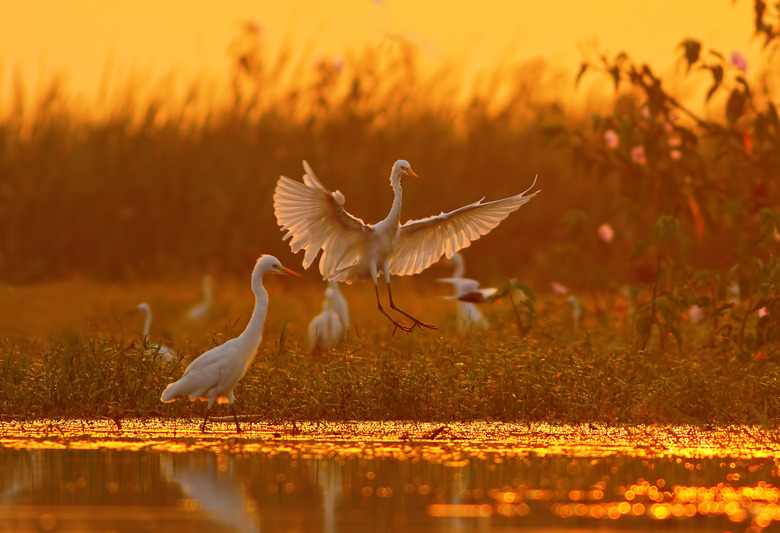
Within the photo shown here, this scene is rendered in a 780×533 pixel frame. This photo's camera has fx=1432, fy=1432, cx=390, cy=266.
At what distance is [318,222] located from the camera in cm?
800

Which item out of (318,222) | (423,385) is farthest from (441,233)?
(423,385)

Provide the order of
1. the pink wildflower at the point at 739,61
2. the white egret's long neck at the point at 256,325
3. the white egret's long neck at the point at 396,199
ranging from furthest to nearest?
the pink wildflower at the point at 739,61 < the white egret's long neck at the point at 396,199 < the white egret's long neck at the point at 256,325

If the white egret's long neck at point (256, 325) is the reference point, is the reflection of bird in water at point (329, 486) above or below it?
below

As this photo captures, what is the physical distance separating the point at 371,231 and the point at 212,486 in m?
3.09

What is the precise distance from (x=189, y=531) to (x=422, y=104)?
13.0m

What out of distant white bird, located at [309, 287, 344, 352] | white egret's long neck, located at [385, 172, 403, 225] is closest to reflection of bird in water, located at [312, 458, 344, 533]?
white egret's long neck, located at [385, 172, 403, 225]

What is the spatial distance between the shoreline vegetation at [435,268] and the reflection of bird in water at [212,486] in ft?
4.99

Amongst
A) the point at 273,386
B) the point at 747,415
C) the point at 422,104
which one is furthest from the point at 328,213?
the point at 422,104

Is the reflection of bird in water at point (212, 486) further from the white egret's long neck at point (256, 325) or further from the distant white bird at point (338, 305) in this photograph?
the distant white bird at point (338, 305)

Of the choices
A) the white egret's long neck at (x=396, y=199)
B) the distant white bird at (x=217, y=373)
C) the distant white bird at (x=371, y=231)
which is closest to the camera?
the distant white bird at (x=217, y=373)

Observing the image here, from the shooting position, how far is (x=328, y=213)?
790cm

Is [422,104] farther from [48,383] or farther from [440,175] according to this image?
[48,383]

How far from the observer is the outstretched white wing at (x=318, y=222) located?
762cm

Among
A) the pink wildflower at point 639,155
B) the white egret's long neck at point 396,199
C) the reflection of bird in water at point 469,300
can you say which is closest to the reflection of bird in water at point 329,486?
the white egret's long neck at point 396,199
